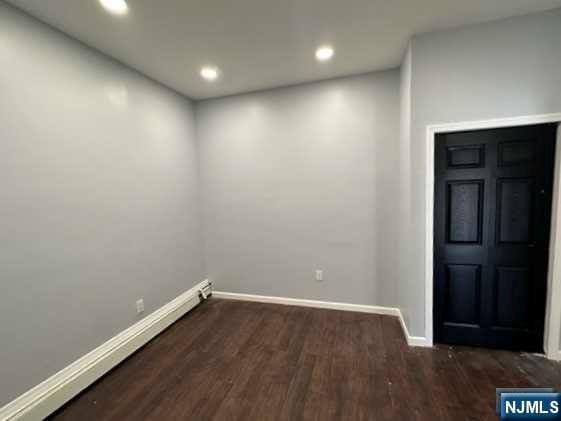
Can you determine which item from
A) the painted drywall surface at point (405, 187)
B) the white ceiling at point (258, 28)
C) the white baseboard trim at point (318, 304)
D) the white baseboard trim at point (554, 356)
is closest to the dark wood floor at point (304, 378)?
the white baseboard trim at point (554, 356)

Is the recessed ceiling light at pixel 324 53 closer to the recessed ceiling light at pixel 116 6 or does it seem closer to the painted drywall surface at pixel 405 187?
the painted drywall surface at pixel 405 187

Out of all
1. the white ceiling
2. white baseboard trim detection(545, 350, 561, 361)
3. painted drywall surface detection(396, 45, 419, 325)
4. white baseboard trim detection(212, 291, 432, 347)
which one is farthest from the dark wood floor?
the white ceiling

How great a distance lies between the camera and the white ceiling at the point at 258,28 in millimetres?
1829

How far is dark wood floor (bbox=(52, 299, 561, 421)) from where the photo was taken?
1.78m

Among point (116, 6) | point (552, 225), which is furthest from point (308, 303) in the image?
point (116, 6)

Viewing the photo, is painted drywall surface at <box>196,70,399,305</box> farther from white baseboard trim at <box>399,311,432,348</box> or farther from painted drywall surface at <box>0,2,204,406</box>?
painted drywall surface at <box>0,2,204,406</box>

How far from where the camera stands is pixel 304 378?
208cm

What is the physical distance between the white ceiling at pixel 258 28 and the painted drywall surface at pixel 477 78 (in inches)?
4.4

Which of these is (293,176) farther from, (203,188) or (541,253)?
(541,253)

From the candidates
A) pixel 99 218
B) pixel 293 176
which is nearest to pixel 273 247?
pixel 293 176

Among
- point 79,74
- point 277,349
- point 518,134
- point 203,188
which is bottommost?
point 277,349

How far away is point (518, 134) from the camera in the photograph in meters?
2.14

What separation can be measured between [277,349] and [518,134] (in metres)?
2.75

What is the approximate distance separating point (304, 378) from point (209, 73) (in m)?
2.99
